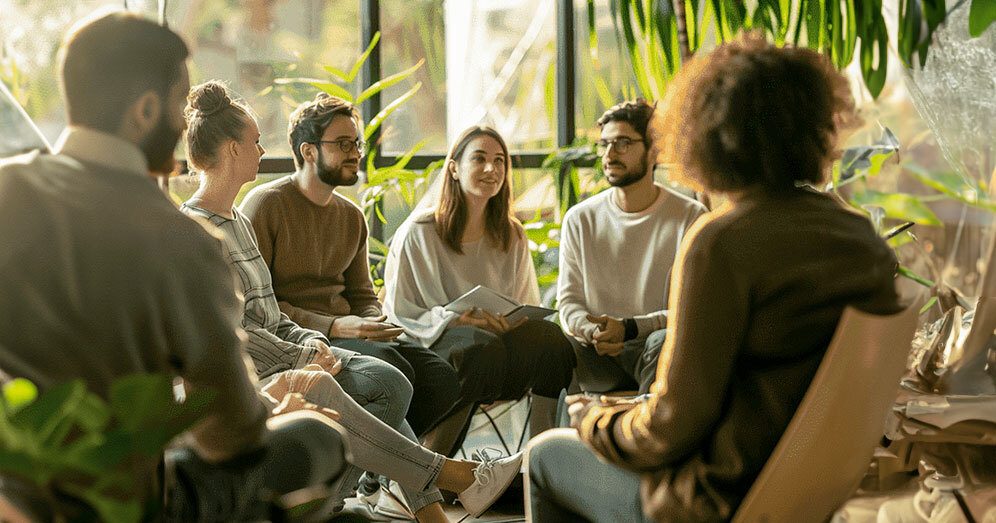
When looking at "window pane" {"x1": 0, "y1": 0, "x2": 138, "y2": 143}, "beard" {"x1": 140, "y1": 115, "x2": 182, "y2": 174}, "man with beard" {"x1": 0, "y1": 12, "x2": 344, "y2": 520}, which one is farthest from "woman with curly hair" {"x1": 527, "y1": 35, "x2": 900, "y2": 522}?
"window pane" {"x1": 0, "y1": 0, "x2": 138, "y2": 143}

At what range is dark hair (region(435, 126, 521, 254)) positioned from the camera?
3295 mm

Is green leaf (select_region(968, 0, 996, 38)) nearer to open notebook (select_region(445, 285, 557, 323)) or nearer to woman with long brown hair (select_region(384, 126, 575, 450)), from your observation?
woman with long brown hair (select_region(384, 126, 575, 450))

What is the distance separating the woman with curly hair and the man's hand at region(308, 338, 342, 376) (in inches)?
49.1

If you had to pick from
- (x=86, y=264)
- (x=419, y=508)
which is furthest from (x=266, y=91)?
(x=86, y=264)

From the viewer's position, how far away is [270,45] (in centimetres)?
A: 439

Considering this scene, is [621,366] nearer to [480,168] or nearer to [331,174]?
Result: [480,168]

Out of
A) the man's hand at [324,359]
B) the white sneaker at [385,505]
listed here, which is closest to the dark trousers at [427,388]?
the white sneaker at [385,505]

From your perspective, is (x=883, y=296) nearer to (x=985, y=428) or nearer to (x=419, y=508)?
(x=985, y=428)

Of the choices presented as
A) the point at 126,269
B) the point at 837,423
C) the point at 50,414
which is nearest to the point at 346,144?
the point at 837,423

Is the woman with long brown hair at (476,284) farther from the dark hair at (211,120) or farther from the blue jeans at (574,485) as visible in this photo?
the blue jeans at (574,485)

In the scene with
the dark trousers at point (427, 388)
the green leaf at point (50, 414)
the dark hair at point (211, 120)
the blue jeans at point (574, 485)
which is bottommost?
the dark trousers at point (427, 388)

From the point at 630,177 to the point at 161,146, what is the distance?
2.34 meters

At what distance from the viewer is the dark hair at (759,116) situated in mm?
1438

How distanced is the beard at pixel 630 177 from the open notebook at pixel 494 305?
52 centimetres
